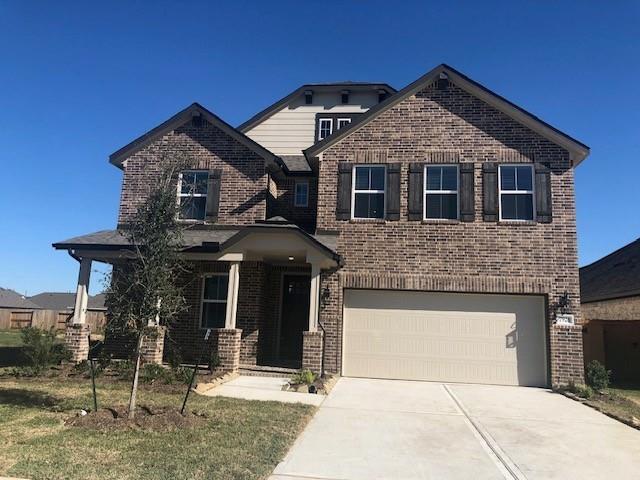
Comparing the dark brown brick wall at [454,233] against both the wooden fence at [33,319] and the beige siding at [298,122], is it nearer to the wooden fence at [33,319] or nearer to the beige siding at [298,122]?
the beige siding at [298,122]

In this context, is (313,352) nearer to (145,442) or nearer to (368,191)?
(368,191)

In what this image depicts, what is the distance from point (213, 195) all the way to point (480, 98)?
7.98m

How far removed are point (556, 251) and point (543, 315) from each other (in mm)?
1668

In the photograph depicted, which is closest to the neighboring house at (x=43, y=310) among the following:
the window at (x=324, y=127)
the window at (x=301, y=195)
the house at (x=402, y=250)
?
the house at (x=402, y=250)

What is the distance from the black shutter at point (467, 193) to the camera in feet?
42.6

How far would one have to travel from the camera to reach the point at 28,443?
5887mm

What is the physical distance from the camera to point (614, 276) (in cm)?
1816

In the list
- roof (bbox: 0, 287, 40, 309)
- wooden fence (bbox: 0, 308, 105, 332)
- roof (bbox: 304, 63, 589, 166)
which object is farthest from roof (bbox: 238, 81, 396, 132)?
roof (bbox: 0, 287, 40, 309)

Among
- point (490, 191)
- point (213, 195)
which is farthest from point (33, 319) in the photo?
point (490, 191)

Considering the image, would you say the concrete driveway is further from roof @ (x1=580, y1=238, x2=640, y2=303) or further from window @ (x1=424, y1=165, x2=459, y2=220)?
roof @ (x1=580, y1=238, x2=640, y2=303)

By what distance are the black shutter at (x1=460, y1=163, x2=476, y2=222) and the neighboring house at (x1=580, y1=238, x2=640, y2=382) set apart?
18.8 ft

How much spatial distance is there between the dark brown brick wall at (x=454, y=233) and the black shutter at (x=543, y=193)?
0.16 m

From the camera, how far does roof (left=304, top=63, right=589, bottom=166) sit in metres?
12.8

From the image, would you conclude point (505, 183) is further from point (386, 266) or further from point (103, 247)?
point (103, 247)
